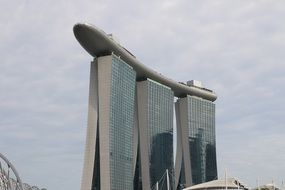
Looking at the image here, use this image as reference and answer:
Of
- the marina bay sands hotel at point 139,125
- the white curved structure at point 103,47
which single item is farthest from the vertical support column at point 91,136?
the white curved structure at point 103,47

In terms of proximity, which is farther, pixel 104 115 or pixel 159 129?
pixel 159 129

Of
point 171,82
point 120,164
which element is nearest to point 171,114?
point 171,82

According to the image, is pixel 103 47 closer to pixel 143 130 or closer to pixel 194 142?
pixel 143 130

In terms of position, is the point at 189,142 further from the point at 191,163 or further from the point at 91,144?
A: the point at 91,144

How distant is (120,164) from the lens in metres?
106

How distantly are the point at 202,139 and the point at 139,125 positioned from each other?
94.3 feet

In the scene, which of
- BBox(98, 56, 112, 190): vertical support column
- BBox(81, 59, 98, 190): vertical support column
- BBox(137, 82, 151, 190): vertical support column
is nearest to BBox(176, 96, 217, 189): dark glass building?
BBox(137, 82, 151, 190): vertical support column

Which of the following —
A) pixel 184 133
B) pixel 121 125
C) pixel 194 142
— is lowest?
pixel 121 125

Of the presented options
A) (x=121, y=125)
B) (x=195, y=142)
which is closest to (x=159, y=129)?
(x=195, y=142)

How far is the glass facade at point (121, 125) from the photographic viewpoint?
339 ft

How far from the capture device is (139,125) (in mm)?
126312

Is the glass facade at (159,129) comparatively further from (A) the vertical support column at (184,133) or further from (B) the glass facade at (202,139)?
(B) the glass facade at (202,139)

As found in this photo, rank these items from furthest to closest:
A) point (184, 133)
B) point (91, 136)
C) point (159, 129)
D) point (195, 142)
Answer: point (195, 142), point (184, 133), point (159, 129), point (91, 136)

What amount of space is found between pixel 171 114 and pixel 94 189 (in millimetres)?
42895
